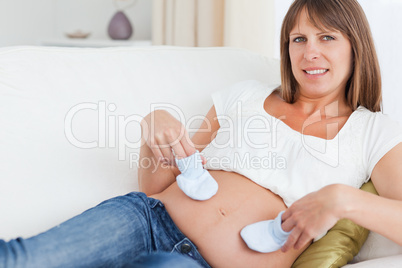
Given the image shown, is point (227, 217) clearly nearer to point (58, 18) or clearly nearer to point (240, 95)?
point (240, 95)

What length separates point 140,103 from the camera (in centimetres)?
Result: 143

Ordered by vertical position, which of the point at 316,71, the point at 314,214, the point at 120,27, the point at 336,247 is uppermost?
the point at 120,27

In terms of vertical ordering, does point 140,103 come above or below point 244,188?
above

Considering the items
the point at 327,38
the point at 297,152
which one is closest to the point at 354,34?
the point at 327,38

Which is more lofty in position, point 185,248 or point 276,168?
point 276,168

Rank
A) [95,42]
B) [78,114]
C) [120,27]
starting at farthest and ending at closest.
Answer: [120,27] → [95,42] → [78,114]

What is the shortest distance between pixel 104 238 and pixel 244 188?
0.37 m

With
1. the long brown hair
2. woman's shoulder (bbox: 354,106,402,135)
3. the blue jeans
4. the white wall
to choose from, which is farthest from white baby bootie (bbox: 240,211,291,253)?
the white wall

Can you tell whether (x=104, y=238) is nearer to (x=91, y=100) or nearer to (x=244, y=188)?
(x=244, y=188)

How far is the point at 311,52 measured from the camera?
1.22 meters

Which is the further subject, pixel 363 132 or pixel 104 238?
pixel 363 132

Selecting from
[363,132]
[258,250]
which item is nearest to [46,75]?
[258,250]

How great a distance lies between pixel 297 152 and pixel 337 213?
1.05 ft

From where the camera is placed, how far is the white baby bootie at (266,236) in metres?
0.98
